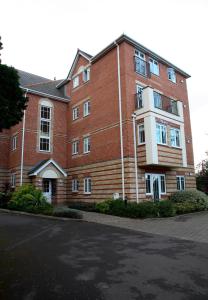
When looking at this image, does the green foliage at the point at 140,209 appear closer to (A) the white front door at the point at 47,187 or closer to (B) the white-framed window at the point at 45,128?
(A) the white front door at the point at 47,187

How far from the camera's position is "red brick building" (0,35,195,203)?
19.2 metres

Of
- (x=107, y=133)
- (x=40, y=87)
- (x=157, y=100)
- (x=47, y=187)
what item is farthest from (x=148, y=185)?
(x=40, y=87)

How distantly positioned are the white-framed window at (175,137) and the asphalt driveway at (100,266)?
10.5m

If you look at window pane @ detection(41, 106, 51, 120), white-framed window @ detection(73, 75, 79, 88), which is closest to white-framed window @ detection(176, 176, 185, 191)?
white-framed window @ detection(73, 75, 79, 88)

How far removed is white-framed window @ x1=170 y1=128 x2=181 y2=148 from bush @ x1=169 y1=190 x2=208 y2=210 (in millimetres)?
3542

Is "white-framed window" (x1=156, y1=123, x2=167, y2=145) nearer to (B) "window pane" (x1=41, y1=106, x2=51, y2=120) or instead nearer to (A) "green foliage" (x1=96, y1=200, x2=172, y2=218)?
(A) "green foliage" (x1=96, y1=200, x2=172, y2=218)

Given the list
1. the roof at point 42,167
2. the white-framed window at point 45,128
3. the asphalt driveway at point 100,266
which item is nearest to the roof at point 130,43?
the white-framed window at point 45,128

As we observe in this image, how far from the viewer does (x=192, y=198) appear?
19.6m

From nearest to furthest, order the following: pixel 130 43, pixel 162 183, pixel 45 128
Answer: pixel 162 183
pixel 130 43
pixel 45 128

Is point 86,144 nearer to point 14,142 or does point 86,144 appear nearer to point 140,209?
point 14,142

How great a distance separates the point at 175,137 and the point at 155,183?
382 centimetres

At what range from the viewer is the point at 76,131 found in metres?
25.2

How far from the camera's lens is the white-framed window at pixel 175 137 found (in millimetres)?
20391

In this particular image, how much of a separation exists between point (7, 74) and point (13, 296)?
25.3 ft
